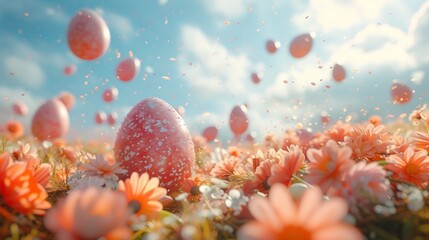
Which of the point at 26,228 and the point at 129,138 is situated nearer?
the point at 26,228

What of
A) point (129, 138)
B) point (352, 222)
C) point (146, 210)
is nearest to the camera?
point (352, 222)

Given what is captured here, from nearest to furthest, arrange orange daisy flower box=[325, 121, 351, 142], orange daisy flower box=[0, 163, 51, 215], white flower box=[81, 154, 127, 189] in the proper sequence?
1. orange daisy flower box=[0, 163, 51, 215]
2. white flower box=[81, 154, 127, 189]
3. orange daisy flower box=[325, 121, 351, 142]

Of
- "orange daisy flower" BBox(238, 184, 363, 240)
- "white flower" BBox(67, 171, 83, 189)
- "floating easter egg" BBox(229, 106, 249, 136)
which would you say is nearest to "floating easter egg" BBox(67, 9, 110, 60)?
"floating easter egg" BBox(229, 106, 249, 136)

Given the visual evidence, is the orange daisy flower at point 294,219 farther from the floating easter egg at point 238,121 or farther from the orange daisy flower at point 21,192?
the floating easter egg at point 238,121

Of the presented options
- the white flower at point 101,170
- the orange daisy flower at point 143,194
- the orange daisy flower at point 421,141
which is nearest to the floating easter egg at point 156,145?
the white flower at point 101,170

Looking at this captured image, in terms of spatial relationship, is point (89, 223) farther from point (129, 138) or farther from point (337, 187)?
point (129, 138)

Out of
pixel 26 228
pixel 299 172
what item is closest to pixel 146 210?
pixel 26 228

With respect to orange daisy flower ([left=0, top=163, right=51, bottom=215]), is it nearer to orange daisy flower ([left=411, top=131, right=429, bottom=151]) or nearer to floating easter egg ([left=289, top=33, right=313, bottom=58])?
orange daisy flower ([left=411, top=131, right=429, bottom=151])
